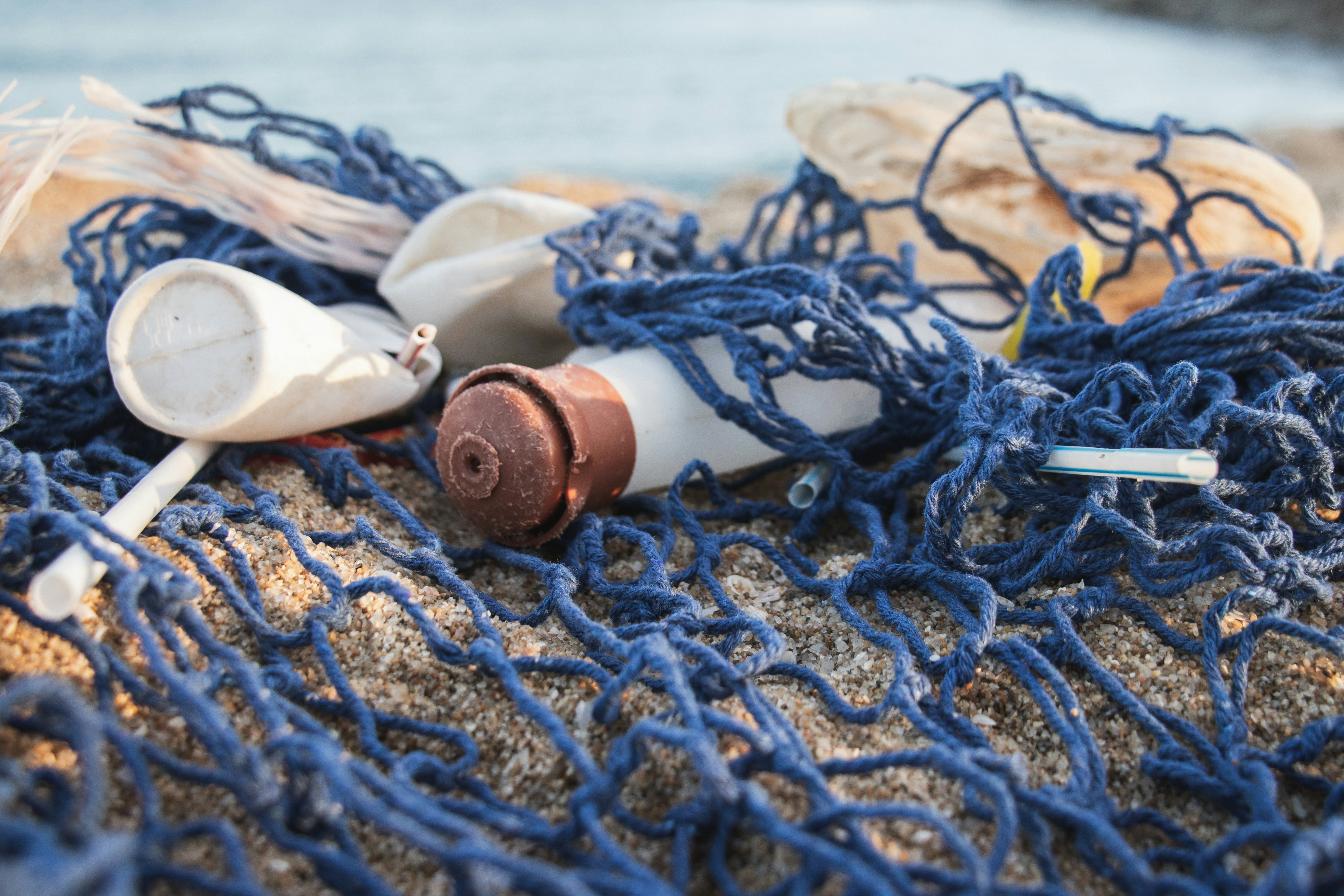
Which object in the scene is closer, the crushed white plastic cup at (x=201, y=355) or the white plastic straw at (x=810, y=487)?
the crushed white plastic cup at (x=201, y=355)

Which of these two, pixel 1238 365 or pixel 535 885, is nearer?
pixel 535 885

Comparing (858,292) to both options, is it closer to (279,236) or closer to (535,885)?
(279,236)

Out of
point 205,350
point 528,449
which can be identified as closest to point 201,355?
point 205,350

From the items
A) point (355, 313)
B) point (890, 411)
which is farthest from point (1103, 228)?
point (355, 313)

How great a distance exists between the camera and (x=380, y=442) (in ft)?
5.44

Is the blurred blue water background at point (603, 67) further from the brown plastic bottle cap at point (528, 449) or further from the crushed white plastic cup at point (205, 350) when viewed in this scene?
the brown plastic bottle cap at point (528, 449)

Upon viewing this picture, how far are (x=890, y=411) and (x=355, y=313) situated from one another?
3.52 ft

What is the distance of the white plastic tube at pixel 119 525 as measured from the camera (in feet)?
3.24

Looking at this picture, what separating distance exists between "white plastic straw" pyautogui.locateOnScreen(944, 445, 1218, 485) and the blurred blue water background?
4.40 metres

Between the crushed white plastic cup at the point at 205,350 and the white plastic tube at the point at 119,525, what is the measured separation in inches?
1.9

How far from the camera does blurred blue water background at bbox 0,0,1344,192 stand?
6.54m

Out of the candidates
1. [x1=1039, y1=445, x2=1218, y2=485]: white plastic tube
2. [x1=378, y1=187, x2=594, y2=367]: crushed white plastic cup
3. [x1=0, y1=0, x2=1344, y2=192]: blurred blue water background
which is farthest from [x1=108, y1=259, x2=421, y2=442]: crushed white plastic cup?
[x1=0, y1=0, x2=1344, y2=192]: blurred blue water background

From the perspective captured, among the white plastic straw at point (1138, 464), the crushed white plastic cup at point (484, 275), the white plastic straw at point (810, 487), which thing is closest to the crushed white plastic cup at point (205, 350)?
the crushed white plastic cup at point (484, 275)

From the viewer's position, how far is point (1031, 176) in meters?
2.14
